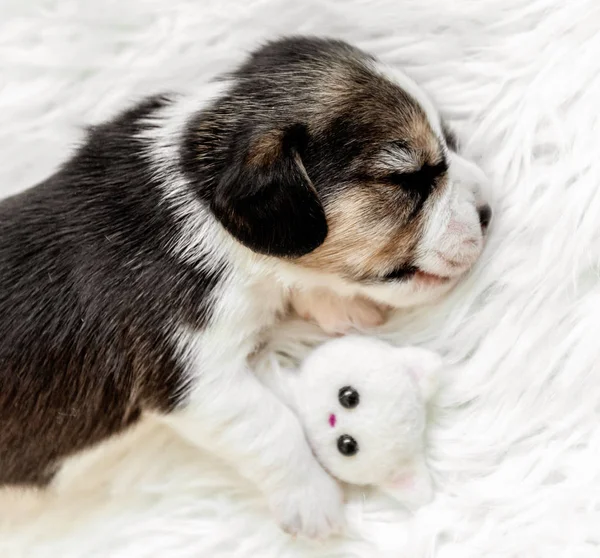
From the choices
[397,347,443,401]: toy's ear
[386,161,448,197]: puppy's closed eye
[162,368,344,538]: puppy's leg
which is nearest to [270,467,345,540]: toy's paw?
[162,368,344,538]: puppy's leg

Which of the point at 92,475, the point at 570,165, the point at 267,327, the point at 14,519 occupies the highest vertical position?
the point at 570,165

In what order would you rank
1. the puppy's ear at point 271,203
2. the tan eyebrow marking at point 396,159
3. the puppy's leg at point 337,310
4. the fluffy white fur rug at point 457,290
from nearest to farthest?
the puppy's ear at point 271,203
the tan eyebrow marking at point 396,159
the fluffy white fur rug at point 457,290
the puppy's leg at point 337,310

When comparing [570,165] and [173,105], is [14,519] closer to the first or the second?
[173,105]

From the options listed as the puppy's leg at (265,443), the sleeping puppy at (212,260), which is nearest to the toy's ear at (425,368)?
the sleeping puppy at (212,260)

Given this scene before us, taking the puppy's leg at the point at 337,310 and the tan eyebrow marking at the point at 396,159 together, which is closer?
the tan eyebrow marking at the point at 396,159

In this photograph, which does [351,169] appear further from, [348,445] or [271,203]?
[348,445]

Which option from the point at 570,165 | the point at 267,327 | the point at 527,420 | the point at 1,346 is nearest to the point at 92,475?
the point at 1,346

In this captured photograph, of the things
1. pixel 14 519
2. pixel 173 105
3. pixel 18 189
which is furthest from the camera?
pixel 18 189

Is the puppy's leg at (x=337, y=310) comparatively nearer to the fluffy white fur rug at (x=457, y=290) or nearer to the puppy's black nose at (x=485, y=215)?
the fluffy white fur rug at (x=457, y=290)
